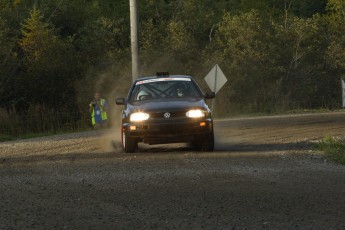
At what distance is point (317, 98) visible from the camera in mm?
51875

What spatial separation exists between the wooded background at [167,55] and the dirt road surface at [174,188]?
19671 mm

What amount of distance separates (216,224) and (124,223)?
92 centimetres

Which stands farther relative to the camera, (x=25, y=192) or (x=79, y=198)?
(x=25, y=192)

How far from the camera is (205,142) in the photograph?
55.7ft

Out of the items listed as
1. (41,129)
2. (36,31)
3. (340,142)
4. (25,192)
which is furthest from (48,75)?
(25,192)

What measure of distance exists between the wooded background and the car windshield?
690 inches

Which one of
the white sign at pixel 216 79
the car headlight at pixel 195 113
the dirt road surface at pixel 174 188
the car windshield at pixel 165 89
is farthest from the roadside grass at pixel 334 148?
the white sign at pixel 216 79

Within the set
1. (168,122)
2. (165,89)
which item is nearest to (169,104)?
(168,122)

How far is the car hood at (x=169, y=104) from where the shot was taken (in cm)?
1647

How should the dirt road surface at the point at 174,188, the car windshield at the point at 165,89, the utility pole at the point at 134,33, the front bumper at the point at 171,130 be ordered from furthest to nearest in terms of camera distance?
1. the utility pole at the point at 134,33
2. the car windshield at the point at 165,89
3. the front bumper at the point at 171,130
4. the dirt road surface at the point at 174,188

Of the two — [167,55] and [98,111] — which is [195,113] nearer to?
[98,111]

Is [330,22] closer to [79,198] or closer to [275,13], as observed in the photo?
[275,13]

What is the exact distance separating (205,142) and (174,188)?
5.75 meters

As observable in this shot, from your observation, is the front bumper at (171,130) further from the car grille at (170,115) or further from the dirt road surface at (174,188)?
the dirt road surface at (174,188)
